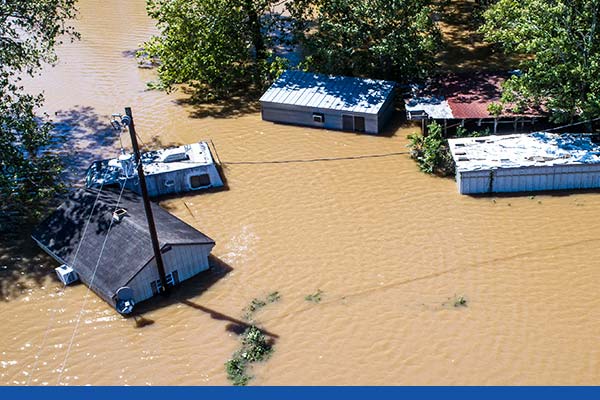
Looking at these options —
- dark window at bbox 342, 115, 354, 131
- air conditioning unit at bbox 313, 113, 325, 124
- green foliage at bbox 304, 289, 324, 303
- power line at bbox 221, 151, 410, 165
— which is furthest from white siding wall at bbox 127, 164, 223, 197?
green foliage at bbox 304, 289, 324, 303

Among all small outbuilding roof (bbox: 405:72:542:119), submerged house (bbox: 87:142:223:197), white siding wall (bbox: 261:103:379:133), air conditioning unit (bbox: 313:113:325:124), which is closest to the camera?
submerged house (bbox: 87:142:223:197)

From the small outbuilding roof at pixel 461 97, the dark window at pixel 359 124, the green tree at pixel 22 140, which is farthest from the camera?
the dark window at pixel 359 124

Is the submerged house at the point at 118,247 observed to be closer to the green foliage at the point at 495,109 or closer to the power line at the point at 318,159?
the power line at the point at 318,159

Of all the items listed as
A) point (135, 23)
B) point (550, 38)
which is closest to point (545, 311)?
point (550, 38)

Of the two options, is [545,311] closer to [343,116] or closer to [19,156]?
[343,116]

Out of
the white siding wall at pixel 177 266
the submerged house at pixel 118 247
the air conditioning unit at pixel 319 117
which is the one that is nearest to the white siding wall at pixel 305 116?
the air conditioning unit at pixel 319 117

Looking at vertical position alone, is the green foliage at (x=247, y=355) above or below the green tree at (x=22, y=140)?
below

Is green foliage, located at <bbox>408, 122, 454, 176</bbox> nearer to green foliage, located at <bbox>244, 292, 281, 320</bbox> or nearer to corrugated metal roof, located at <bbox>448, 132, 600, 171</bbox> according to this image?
corrugated metal roof, located at <bbox>448, 132, 600, 171</bbox>
